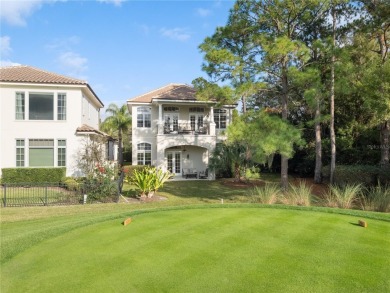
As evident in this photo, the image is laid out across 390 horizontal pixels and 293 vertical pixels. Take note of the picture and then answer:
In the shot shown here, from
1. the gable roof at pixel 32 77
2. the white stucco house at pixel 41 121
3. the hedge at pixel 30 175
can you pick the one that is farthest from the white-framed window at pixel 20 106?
the hedge at pixel 30 175

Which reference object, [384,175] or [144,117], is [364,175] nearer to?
[384,175]

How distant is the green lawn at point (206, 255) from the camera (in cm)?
424

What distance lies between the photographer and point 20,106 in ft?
77.4

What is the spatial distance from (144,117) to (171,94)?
348 centimetres

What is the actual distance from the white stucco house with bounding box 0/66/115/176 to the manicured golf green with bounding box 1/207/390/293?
58.2 ft

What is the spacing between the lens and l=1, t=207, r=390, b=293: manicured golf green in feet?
13.8

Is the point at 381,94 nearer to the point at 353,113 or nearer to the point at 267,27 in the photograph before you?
the point at 267,27

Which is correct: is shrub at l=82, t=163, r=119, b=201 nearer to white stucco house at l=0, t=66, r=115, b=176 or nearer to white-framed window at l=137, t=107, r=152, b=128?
white stucco house at l=0, t=66, r=115, b=176

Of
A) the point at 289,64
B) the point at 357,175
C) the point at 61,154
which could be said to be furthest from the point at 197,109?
the point at 357,175

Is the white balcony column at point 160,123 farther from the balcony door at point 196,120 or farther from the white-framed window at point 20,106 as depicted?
the white-framed window at point 20,106

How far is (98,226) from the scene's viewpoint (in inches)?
310

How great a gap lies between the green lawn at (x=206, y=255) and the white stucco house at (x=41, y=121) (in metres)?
17.1

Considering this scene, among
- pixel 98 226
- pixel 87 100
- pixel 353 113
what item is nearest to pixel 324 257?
pixel 98 226

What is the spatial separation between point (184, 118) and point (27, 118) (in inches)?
528
